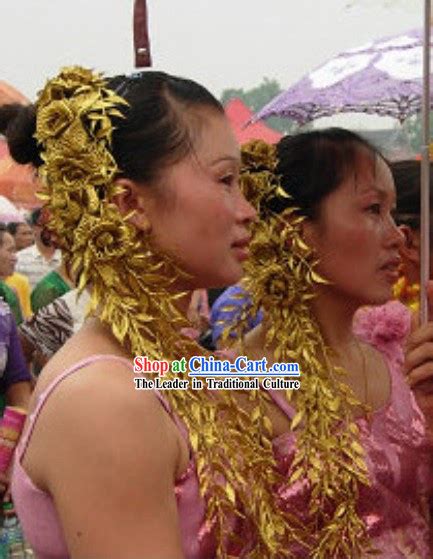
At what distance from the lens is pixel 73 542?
4.82 feet

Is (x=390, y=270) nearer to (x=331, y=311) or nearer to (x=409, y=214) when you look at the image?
(x=331, y=311)

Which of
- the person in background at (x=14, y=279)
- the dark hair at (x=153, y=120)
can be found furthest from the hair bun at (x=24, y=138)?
the person in background at (x=14, y=279)

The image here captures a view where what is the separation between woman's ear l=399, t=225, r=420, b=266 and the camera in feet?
10.7

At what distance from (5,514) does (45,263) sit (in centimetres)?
389

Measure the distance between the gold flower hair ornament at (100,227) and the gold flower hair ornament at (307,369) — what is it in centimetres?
48

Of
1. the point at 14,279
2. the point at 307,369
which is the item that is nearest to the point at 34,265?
the point at 14,279

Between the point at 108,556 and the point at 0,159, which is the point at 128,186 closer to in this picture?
the point at 108,556

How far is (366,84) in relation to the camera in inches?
180

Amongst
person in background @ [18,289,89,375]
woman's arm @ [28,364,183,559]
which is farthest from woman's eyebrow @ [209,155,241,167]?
person in background @ [18,289,89,375]

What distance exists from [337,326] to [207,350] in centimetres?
58

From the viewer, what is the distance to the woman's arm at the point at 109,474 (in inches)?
56.2

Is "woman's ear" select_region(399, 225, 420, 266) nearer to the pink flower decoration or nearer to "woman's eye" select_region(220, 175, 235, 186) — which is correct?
the pink flower decoration

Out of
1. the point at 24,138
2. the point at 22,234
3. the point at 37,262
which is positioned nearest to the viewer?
the point at 24,138

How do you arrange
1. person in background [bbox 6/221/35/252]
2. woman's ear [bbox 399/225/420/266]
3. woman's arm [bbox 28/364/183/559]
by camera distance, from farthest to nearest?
person in background [bbox 6/221/35/252] < woman's ear [bbox 399/225/420/266] < woman's arm [bbox 28/364/183/559]
